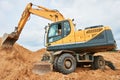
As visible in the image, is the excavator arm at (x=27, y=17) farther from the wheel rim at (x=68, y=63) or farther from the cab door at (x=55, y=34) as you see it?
the wheel rim at (x=68, y=63)

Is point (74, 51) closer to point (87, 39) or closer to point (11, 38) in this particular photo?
point (87, 39)

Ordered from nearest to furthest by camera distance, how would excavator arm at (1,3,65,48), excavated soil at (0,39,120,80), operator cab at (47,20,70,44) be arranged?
excavated soil at (0,39,120,80) < operator cab at (47,20,70,44) < excavator arm at (1,3,65,48)

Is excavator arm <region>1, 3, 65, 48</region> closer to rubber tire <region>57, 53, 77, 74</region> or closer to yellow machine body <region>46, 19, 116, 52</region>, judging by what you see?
yellow machine body <region>46, 19, 116, 52</region>

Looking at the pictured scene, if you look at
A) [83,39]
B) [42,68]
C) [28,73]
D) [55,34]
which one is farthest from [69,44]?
[28,73]

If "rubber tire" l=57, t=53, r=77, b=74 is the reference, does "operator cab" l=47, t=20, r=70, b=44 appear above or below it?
above

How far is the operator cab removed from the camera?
546 inches

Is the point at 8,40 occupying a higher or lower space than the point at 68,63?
higher

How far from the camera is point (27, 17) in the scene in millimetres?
16703

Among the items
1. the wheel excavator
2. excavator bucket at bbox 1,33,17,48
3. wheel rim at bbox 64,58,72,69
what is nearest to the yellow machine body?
the wheel excavator

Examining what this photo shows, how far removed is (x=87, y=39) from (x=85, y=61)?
4.69ft

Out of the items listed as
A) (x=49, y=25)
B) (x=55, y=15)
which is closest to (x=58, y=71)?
(x=49, y=25)

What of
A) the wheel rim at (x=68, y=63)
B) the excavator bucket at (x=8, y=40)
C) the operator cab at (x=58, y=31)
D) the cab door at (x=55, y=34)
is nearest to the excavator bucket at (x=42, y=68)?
the wheel rim at (x=68, y=63)

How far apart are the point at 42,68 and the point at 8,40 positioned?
4696mm

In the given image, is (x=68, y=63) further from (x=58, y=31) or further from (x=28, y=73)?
(x=28, y=73)
